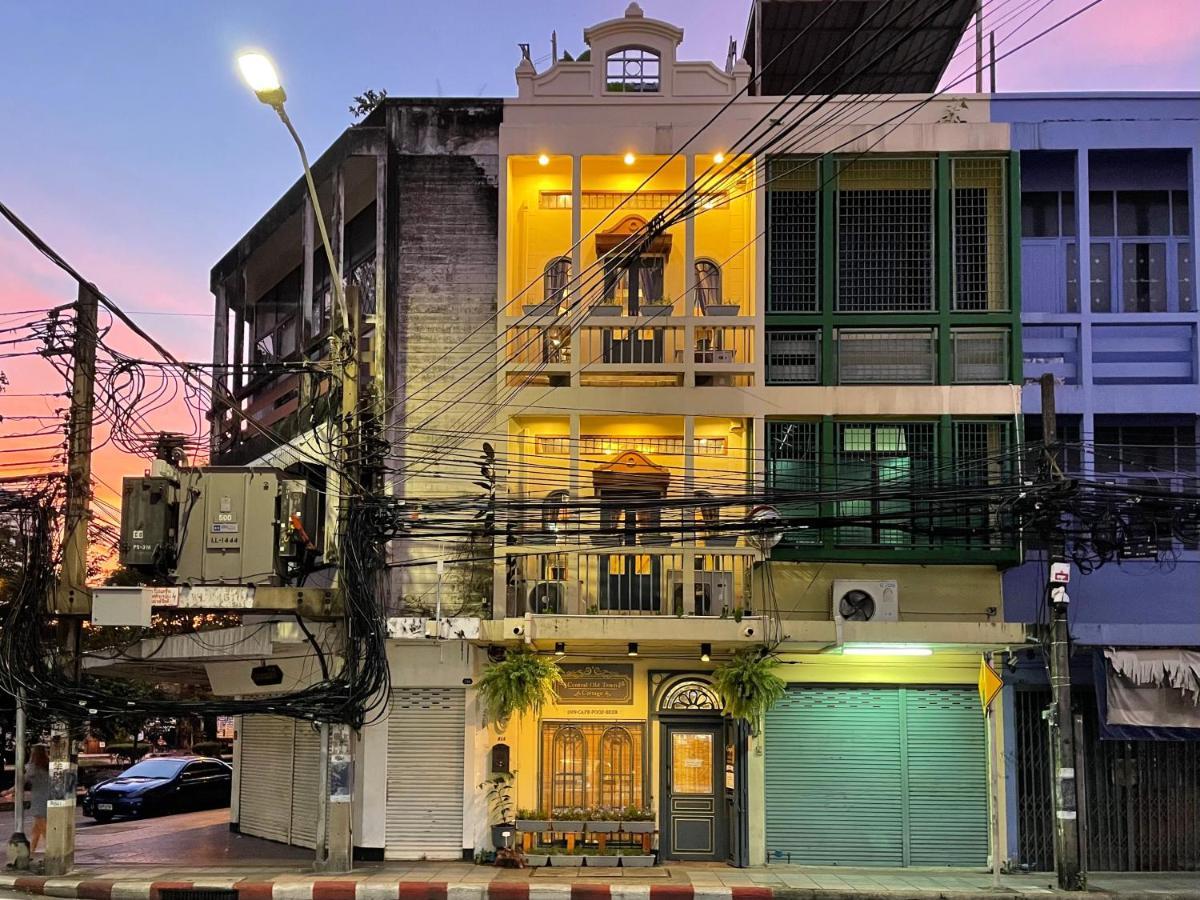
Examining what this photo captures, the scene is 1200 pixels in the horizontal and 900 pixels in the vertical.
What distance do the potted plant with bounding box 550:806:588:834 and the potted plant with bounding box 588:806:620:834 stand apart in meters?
0.12

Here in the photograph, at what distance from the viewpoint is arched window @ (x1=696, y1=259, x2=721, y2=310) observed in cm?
2038

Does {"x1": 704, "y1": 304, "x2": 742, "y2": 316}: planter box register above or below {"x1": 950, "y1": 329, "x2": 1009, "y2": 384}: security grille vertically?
above

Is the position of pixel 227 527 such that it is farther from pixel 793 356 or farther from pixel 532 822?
pixel 793 356

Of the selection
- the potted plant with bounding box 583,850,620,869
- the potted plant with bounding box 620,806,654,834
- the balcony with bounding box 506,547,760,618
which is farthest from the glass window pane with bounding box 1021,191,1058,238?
the potted plant with bounding box 583,850,620,869

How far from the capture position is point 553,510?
18.1 m

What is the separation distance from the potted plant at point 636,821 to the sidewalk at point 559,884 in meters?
0.60

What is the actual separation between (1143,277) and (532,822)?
1376cm

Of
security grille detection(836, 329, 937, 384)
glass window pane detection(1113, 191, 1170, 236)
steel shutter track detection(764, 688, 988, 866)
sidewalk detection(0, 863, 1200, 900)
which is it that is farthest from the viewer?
glass window pane detection(1113, 191, 1170, 236)

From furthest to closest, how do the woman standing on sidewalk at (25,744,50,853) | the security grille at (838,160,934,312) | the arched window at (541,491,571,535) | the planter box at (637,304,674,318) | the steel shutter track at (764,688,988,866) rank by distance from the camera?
the security grille at (838,160,934,312), the planter box at (637,304,674,318), the steel shutter track at (764,688,988,866), the woman standing on sidewalk at (25,744,50,853), the arched window at (541,491,571,535)

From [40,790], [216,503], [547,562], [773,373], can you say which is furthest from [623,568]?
[40,790]

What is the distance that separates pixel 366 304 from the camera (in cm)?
2255

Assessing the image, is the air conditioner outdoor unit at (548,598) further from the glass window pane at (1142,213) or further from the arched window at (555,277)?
the glass window pane at (1142,213)

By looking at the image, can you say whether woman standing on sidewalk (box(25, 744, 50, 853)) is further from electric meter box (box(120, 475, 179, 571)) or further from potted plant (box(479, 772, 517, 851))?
potted plant (box(479, 772, 517, 851))

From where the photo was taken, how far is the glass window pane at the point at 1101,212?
20.6 metres
